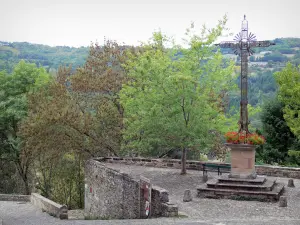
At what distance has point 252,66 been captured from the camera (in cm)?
10494

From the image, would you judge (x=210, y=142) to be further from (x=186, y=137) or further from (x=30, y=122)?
(x=30, y=122)

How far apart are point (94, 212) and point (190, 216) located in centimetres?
1242

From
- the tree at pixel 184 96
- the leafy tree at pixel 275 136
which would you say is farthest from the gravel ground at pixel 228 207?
the leafy tree at pixel 275 136

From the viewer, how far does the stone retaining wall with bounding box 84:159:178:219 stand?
58.7 feet

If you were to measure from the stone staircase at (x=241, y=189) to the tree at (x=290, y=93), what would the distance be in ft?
24.5

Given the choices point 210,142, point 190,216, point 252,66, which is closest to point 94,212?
point 210,142

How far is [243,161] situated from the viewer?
21.9m

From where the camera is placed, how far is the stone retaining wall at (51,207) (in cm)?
2395

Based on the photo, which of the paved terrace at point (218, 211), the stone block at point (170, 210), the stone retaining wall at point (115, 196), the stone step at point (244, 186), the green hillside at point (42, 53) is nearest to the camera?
the paved terrace at point (218, 211)

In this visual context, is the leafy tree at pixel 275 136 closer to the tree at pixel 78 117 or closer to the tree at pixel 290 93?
the tree at pixel 290 93

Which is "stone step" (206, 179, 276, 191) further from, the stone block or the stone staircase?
the stone block

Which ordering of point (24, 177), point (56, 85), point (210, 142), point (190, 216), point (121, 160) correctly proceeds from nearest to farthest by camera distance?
point (190, 216) → point (210, 142) → point (121, 160) → point (56, 85) → point (24, 177)

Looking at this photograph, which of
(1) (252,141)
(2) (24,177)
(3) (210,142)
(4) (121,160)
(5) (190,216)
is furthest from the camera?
(2) (24,177)

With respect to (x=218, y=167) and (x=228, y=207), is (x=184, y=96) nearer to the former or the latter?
(x=218, y=167)
